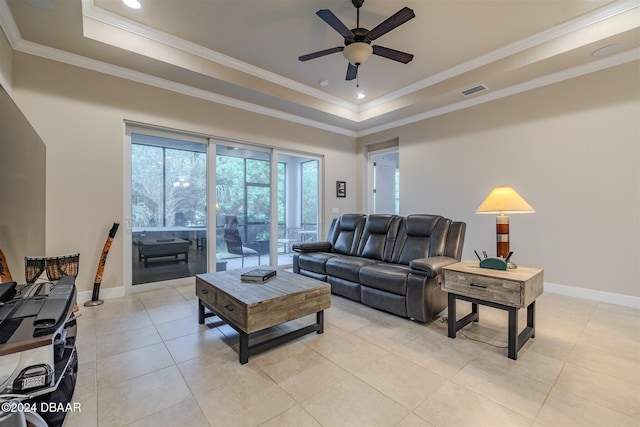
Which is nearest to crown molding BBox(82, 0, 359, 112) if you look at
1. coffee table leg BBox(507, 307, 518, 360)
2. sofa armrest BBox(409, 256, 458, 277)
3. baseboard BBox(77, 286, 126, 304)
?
baseboard BBox(77, 286, 126, 304)

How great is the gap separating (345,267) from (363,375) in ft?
5.03

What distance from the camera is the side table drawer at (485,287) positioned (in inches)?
79.7

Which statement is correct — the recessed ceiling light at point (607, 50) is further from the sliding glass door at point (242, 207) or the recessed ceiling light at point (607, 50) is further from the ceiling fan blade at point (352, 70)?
the sliding glass door at point (242, 207)

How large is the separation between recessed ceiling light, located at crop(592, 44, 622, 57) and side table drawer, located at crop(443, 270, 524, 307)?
298 centimetres

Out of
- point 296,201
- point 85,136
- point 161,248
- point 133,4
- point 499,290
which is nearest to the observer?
point 499,290

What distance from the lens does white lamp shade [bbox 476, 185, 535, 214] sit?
2.27m

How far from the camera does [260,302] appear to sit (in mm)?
2029

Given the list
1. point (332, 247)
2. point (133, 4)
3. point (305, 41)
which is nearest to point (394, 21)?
point (305, 41)

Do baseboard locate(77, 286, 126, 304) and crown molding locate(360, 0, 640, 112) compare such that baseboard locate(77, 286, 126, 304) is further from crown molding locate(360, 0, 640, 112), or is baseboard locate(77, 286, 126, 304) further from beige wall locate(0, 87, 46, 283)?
crown molding locate(360, 0, 640, 112)

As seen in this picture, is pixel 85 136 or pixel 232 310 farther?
pixel 85 136

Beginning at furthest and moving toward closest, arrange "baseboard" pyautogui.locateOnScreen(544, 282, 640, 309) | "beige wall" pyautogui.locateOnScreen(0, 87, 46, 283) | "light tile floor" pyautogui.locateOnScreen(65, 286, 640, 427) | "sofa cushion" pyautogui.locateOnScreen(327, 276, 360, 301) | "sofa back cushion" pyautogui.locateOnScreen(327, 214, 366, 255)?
"sofa back cushion" pyautogui.locateOnScreen(327, 214, 366, 255) < "sofa cushion" pyautogui.locateOnScreen(327, 276, 360, 301) < "baseboard" pyautogui.locateOnScreen(544, 282, 640, 309) < "beige wall" pyautogui.locateOnScreen(0, 87, 46, 283) < "light tile floor" pyautogui.locateOnScreen(65, 286, 640, 427)

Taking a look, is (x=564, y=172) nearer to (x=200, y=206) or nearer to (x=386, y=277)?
(x=386, y=277)

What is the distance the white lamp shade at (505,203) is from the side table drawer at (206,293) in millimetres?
2507

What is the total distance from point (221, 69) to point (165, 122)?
1.06m
